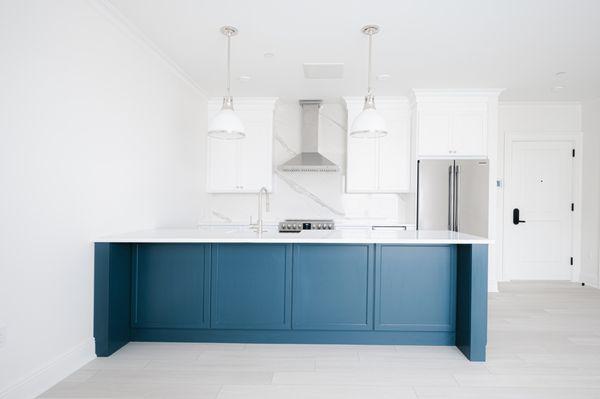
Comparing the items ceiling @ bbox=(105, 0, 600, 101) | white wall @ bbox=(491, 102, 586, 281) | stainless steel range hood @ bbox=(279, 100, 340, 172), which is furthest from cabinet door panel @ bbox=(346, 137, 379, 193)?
white wall @ bbox=(491, 102, 586, 281)

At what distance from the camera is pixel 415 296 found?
121 inches

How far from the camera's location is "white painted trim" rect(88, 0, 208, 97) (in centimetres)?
288

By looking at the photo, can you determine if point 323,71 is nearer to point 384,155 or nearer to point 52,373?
point 384,155

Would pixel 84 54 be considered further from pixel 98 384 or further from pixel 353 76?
pixel 353 76

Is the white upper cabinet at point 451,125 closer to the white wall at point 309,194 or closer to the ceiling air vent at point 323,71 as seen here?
the white wall at point 309,194

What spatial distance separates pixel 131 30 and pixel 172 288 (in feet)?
7.16

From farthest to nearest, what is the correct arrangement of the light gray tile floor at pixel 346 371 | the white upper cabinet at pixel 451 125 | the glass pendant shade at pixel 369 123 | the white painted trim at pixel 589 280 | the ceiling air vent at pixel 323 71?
the white painted trim at pixel 589 280
the white upper cabinet at pixel 451 125
the ceiling air vent at pixel 323 71
the glass pendant shade at pixel 369 123
the light gray tile floor at pixel 346 371

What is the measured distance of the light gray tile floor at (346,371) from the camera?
7.58ft

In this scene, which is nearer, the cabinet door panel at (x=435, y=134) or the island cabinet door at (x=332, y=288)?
the island cabinet door at (x=332, y=288)

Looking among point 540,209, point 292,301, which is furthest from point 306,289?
point 540,209

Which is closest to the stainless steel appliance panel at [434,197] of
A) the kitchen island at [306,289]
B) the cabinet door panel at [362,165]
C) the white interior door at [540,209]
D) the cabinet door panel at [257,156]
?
the cabinet door panel at [362,165]

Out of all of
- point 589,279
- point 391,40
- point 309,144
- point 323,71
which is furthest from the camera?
point 309,144

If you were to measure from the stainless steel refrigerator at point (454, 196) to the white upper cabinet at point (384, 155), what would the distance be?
0.45 meters

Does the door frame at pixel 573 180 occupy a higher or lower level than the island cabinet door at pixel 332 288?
higher
